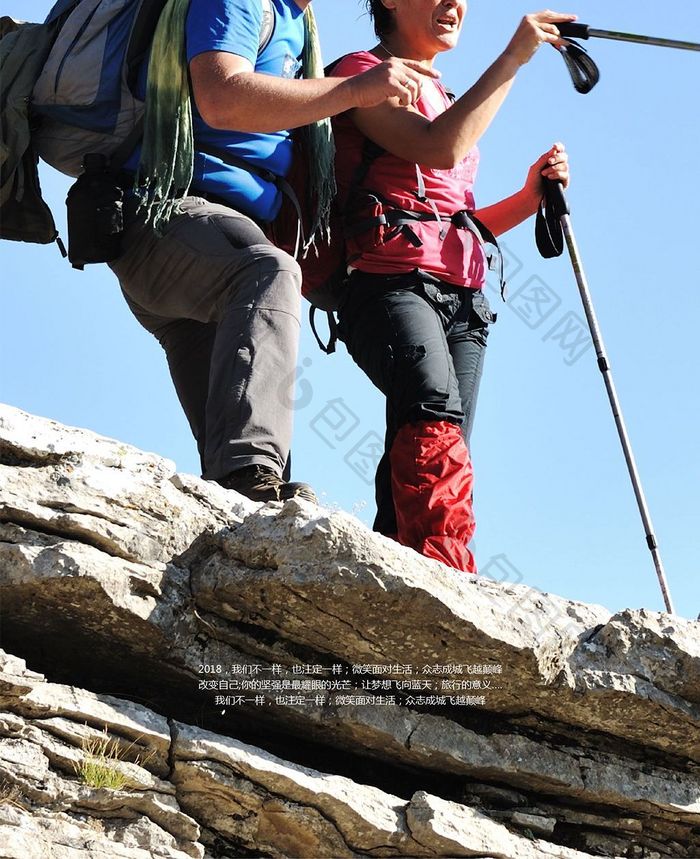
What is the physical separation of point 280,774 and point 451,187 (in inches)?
135

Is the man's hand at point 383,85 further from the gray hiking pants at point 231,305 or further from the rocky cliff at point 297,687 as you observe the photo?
the rocky cliff at point 297,687

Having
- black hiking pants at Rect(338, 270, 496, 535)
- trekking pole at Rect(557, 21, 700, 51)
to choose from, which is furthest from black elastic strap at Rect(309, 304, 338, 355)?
trekking pole at Rect(557, 21, 700, 51)

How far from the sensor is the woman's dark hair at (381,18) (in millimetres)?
Result: 8050

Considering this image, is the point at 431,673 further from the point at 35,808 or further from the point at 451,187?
the point at 451,187

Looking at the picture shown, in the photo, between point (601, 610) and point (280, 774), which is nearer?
point (280, 774)

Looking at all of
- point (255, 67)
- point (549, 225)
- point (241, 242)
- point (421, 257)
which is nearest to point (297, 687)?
point (241, 242)

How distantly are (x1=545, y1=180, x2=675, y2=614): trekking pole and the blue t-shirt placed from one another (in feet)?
6.39

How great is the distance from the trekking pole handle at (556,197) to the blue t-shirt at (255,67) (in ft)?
6.20

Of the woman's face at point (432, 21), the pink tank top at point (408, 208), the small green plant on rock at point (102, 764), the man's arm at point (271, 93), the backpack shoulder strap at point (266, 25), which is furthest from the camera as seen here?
the woman's face at point (432, 21)

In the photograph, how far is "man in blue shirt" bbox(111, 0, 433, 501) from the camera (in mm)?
6590

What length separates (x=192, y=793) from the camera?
18.8 feet

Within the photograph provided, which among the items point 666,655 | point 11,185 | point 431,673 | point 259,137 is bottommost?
point 431,673

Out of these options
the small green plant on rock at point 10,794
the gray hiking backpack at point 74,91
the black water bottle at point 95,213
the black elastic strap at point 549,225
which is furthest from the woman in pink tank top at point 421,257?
the small green plant on rock at point 10,794

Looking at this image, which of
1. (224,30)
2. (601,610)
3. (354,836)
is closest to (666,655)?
(601,610)
